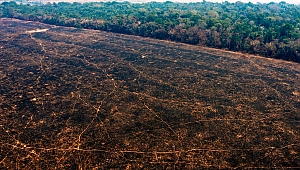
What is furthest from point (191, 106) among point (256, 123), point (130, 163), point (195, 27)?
point (195, 27)

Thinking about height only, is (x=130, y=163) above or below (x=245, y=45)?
below

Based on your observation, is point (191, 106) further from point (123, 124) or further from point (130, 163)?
point (130, 163)

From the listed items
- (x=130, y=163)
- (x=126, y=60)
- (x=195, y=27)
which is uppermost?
(x=195, y=27)

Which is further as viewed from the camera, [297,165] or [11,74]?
[11,74]

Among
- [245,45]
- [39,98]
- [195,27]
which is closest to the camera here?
[39,98]

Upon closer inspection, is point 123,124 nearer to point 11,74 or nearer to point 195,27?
point 11,74

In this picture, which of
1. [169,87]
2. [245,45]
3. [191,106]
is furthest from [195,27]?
[191,106]

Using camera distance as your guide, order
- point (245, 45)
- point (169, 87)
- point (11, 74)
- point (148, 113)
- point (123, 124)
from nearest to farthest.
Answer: point (123, 124) → point (148, 113) → point (169, 87) → point (11, 74) → point (245, 45)
